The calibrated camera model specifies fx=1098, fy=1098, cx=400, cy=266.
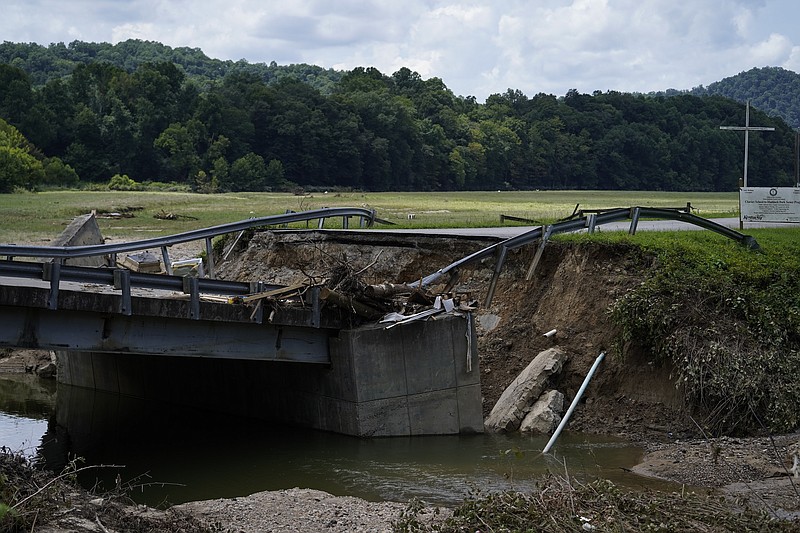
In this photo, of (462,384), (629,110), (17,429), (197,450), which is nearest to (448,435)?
(462,384)

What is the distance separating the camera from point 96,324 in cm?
1608

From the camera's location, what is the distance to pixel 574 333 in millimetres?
20453

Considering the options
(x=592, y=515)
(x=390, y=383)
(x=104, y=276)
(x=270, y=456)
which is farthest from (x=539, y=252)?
(x=592, y=515)

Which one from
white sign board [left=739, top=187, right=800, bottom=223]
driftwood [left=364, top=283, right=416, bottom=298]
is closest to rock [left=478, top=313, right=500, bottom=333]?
driftwood [left=364, top=283, right=416, bottom=298]

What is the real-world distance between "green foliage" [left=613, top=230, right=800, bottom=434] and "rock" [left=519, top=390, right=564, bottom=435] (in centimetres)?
174

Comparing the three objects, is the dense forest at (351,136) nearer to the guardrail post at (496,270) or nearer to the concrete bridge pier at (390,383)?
the guardrail post at (496,270)

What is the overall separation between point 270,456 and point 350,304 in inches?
109

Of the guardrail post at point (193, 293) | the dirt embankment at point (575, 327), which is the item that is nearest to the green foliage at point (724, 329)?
the dirt embankment at point (575, 327)

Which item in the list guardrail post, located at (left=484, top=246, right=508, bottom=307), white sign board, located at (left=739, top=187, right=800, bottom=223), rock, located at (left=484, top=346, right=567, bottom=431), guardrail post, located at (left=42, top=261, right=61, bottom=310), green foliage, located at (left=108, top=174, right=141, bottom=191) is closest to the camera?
guardrail post, located at (left=42, top=261, right=61, bottom=310)

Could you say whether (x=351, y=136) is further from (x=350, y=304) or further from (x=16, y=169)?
(x=350, y=304)

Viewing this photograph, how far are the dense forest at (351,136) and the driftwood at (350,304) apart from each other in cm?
5578

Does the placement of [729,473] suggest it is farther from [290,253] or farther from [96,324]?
[290,253]

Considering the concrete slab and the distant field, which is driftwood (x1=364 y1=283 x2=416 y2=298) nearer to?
the concrete slab

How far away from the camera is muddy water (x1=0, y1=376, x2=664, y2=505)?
49.8 ft
